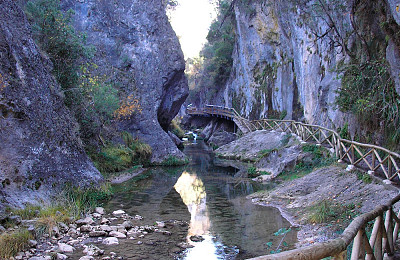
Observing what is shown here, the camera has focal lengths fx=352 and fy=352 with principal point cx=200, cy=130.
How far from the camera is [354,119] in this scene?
1590 cm

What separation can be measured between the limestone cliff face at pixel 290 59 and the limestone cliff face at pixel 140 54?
9089 millimetres

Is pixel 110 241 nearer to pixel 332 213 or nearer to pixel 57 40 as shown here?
pixel 332 213

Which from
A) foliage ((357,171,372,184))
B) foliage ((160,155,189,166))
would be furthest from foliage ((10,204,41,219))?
foliage ((160,155,189,166))

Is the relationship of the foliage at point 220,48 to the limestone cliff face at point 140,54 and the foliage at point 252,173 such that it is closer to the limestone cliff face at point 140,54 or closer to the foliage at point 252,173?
the limestone cliff face at point 140,54

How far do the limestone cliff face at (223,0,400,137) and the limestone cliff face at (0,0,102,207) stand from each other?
1109 cm

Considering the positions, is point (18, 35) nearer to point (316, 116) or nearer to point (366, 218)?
point (366, 218)

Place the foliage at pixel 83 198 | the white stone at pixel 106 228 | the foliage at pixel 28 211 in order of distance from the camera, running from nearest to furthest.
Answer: the foliage at pixel 28 211 → the white stone at pixel 106 228 → the foliage at pixel 83 198

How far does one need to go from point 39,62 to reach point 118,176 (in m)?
7.45

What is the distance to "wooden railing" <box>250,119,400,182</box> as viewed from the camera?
10.4 m

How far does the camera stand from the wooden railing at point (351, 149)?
10438 millimetres

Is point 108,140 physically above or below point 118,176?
above

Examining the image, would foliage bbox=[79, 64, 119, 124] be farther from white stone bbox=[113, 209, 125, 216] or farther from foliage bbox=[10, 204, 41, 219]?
foliage bbox=[10, 204, 41, 219]

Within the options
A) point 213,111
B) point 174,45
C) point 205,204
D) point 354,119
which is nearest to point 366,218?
point 205,204

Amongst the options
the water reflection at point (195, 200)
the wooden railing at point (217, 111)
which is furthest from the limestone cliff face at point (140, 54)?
the wooden railing at point (217, 111)
